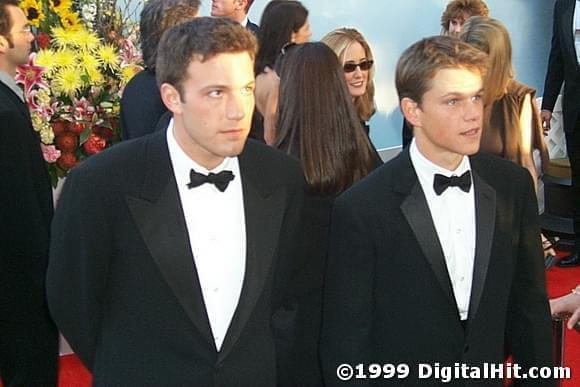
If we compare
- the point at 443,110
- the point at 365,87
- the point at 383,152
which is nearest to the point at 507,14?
the point at 383,152

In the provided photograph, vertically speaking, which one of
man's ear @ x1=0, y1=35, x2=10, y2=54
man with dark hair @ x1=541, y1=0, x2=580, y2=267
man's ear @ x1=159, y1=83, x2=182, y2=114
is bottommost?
man with dark hair @ x1=541, y1=0, x2=580, y2=267

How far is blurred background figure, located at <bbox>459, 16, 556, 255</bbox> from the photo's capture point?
3.78 meters

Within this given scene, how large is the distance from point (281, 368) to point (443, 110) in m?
0.83

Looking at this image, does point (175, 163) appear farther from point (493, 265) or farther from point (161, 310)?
point (493, 265)

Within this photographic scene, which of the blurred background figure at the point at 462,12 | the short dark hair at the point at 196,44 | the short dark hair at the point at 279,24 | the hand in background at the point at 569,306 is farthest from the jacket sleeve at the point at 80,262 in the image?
the blurred background figure at the point at 462,12

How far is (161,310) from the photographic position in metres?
2.11

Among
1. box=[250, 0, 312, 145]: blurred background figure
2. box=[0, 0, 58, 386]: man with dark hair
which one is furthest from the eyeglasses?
box=[0, 0, 58, 386]: man with dark hair

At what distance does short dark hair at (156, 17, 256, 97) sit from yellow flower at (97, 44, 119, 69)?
2.19m

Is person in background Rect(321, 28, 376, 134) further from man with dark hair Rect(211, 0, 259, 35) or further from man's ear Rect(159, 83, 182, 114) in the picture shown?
man's ear Rect(159, 83, 182, 114)

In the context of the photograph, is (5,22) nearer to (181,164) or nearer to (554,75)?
(181,164)

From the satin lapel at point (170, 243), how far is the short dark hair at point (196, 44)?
0.25 meters

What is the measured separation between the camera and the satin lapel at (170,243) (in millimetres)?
2098

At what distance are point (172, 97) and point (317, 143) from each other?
0.85 m

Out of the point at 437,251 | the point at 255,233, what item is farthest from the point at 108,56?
the point at 437,251
